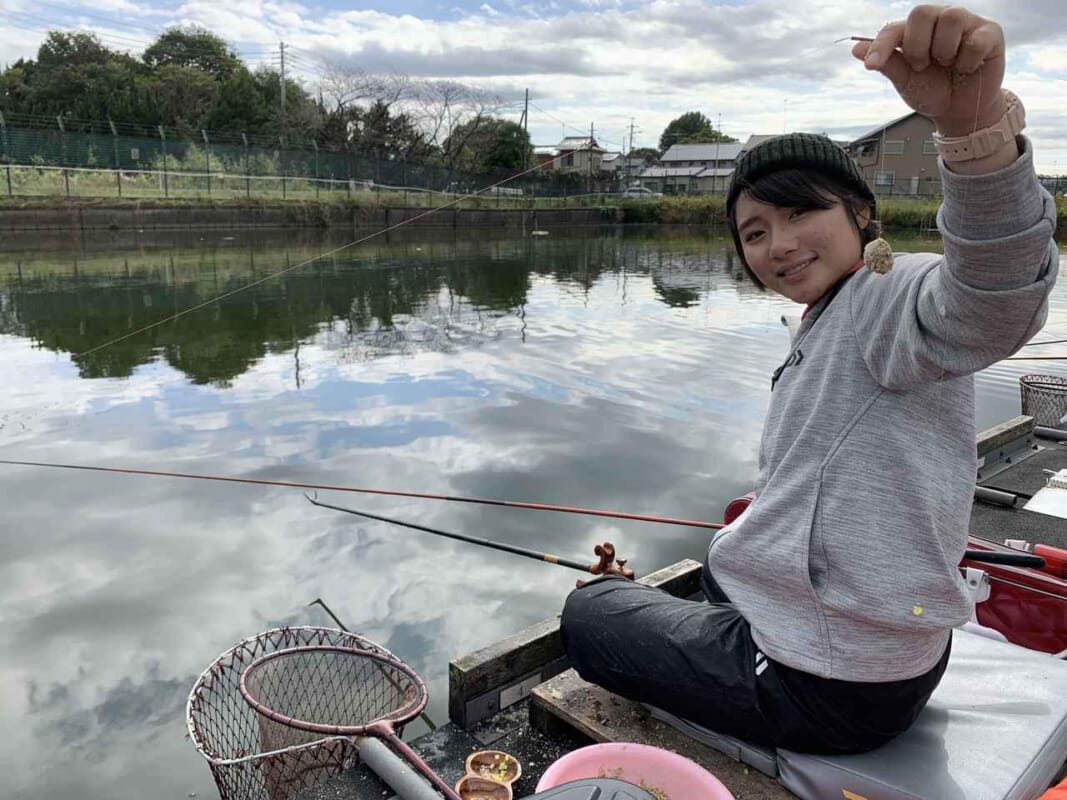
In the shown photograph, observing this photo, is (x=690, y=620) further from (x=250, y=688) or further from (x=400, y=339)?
(x=400, y=339)

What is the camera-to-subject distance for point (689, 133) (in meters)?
79.8

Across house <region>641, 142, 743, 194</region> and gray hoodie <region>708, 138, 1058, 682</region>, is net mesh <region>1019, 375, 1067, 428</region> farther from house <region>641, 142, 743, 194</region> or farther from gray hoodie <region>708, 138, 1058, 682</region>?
house <region>641, 142, 743, 194</region>

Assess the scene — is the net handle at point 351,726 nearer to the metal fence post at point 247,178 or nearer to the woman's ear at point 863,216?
the woman's ear at point 863,216

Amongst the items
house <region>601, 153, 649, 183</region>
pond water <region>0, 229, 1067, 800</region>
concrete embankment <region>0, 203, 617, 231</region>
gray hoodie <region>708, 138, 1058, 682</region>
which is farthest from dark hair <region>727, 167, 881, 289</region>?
house <region>601, 153, 649, 183</region>

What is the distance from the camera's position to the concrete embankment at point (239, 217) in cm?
2475

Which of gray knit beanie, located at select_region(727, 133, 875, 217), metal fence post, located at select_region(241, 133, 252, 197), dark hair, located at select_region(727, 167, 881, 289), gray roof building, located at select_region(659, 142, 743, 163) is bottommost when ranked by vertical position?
dark hair, located at select_region(727, 167, 881, 289)

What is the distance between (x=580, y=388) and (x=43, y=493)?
4.80 m

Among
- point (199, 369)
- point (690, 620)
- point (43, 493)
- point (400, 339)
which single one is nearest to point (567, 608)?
point (690, 620)

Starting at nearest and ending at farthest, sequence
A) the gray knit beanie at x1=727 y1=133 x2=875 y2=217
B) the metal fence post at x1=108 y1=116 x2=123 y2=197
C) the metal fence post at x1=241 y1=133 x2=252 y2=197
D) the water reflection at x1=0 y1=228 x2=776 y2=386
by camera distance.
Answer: the gray knit beanie at x1=727 y1=133 x2=875 y2=217
the water reflection at x1=0 y1=228 x2=776 y2=386
the metal fence post at x1=108 y1=116 x2=123 y2=197
the metal fence post at x1=241 y1=133 x2=252 y2=197

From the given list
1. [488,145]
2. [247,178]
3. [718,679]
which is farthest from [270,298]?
[488,145]

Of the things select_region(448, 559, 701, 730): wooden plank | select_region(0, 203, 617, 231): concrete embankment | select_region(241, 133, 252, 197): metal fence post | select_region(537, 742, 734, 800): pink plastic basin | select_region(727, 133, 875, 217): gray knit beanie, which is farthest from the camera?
select_region(241, 133, 252, 197): metal fence post

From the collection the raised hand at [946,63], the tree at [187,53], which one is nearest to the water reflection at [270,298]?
the raised hand at [946,63]

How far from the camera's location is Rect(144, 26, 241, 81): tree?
1964 inches

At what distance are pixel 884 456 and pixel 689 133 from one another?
275 feet
